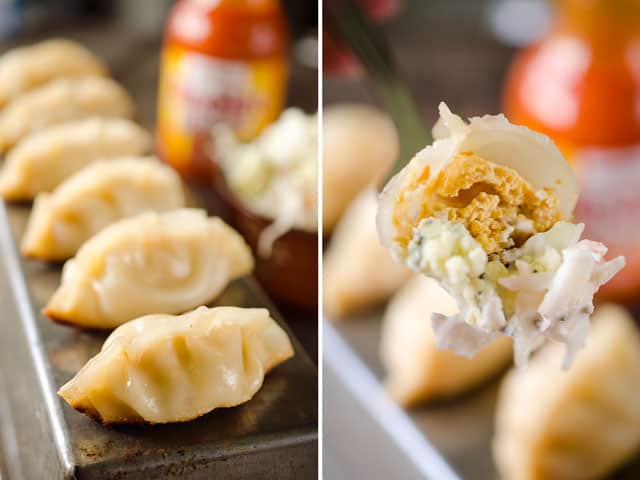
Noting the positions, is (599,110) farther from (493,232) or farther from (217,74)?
(493,232)

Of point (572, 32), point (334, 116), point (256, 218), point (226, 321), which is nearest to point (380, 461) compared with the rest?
point (256, 218)

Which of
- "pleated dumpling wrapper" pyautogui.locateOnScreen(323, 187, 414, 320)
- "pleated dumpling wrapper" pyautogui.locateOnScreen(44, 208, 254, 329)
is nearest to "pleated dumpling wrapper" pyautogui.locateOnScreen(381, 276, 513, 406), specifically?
"pleated dumpling wrapper" pyautogui.locateOnScreen(323, 187, 414, 320)

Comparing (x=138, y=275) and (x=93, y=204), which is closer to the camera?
(x=138, y=275)

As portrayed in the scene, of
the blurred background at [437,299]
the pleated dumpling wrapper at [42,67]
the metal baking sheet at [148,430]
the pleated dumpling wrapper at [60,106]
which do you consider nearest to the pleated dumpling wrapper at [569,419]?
the blurred background at [437,299]

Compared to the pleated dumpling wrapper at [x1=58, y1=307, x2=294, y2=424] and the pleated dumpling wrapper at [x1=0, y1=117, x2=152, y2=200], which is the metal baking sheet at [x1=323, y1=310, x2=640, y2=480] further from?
the pleated dumpling wrapper at [x1=0, y1=117, x2=152, y2=200]

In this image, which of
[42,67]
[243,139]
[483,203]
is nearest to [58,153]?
[243,139]
